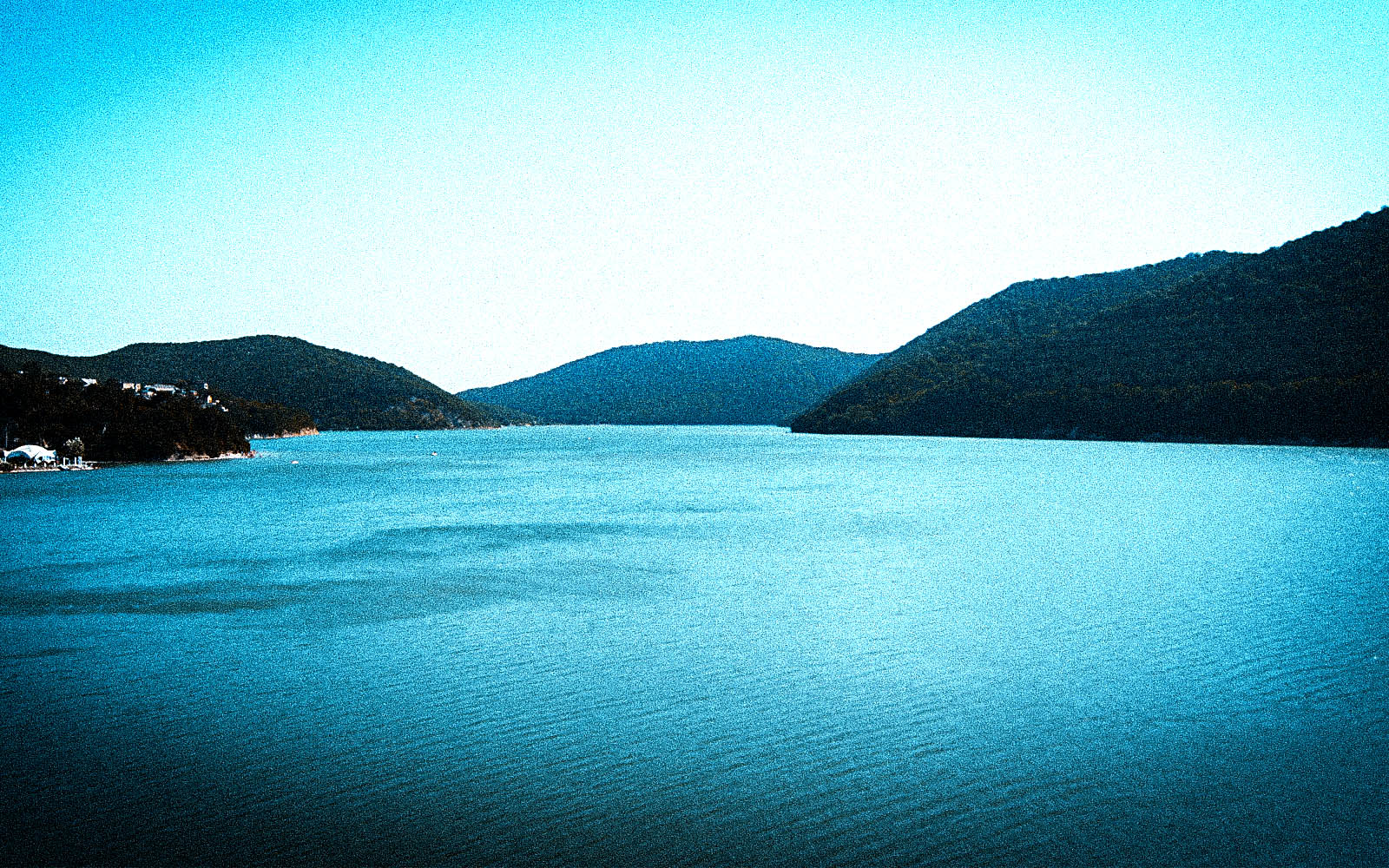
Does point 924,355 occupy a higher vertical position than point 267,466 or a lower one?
higher

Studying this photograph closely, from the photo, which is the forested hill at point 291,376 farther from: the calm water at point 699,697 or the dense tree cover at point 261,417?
the calm water at point 699,697

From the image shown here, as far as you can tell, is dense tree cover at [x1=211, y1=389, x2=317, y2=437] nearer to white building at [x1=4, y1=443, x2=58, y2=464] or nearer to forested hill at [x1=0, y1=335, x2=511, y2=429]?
forested hill at [x1=0, y1=335, x2=511, y2=429]

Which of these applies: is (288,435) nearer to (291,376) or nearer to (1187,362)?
(291,376)

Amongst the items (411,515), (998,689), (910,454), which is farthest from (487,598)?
(910,454)

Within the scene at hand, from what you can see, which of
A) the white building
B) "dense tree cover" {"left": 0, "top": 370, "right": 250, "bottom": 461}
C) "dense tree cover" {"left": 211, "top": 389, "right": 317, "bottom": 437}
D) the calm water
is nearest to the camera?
the calm water

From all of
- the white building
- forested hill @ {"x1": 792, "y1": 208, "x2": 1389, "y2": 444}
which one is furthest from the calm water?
forested hill @ {"x1": 792, "y1": 208, "x2": 1389, "y2": 444}

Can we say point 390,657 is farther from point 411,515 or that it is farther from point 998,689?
point 411,515

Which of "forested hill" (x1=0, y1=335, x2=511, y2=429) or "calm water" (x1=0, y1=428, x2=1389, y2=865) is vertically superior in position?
"forested hill" (x1=0, y1=335, x2=511, y2=429)
